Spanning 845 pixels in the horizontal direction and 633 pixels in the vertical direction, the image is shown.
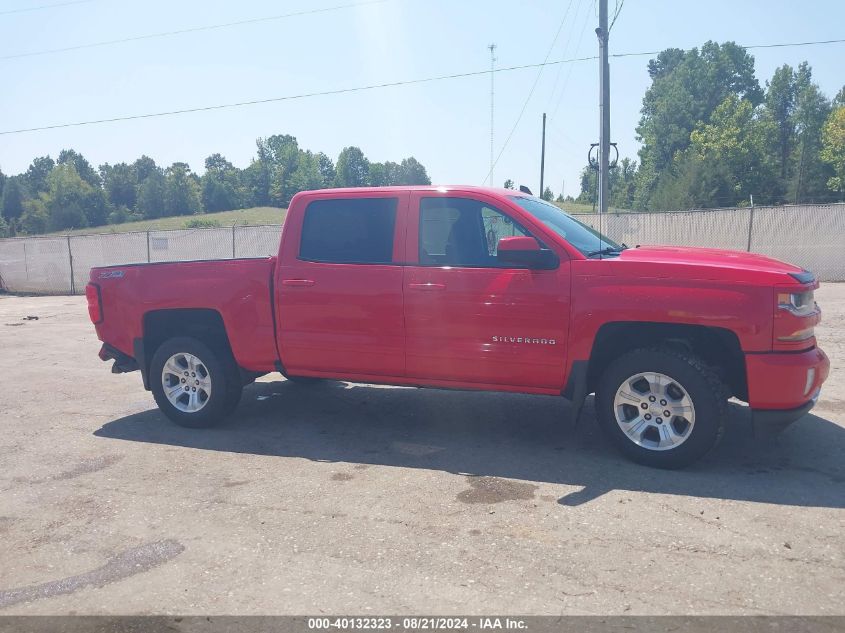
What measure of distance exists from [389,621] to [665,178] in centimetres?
6737

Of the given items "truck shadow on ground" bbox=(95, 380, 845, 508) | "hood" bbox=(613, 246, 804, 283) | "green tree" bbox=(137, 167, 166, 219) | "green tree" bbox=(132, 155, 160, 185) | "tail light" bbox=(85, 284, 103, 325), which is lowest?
"truck shadow on ground" bbox=(95, 380, 845, 508)

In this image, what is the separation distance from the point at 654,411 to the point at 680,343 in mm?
537

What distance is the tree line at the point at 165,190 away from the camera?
9575 cm

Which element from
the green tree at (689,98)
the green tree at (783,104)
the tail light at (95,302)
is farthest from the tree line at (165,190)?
the tail light at (95,302)

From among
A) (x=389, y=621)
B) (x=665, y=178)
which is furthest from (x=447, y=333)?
(x=665, y=178)

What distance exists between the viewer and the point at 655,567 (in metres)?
3.43

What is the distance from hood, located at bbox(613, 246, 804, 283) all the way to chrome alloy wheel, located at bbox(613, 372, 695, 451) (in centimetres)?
73

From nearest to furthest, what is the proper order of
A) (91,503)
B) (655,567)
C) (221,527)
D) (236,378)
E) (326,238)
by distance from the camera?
(655,567) → (221,527) → (91,503) → (326,238) → (236,378)

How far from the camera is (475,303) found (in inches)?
203

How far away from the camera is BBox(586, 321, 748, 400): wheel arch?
478 centimetres

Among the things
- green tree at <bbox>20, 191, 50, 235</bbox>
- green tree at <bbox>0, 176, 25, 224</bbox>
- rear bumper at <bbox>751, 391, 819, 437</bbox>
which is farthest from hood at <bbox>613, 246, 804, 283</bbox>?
green tree at <bbox>0, 176, 25, 224</bbox>

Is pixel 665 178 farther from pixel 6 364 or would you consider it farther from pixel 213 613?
pixel 213 613

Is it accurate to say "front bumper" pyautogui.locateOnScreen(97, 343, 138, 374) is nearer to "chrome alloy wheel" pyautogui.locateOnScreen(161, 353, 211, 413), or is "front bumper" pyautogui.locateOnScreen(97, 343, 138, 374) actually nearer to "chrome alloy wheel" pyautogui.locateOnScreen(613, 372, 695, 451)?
"chrome alloy wheel" pyautogui.locateOnScreen(161, 353, 211, 413)

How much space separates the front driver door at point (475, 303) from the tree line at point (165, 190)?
81.0m
